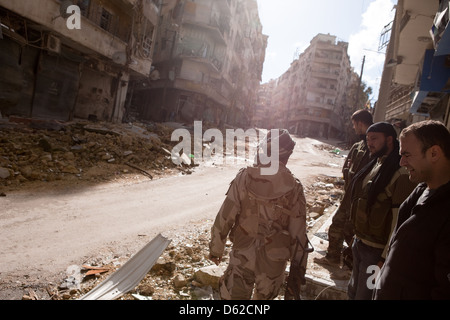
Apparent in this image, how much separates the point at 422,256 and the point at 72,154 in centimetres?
964

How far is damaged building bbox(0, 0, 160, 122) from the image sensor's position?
981cm

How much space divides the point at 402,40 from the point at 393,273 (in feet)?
35.5

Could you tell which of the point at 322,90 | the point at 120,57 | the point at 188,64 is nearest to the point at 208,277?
the point at 120,57

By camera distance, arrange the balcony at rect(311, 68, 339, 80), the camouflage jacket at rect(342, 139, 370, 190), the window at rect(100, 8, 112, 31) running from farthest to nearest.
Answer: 1. the balcony at rect(311, 68, 339, 80)
2. the window at rect(100, 8, 112, 31)
3. the camouflage jacket at rect(342, 139, 370, 190)

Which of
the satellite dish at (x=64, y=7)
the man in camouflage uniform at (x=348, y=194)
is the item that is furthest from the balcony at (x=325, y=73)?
the man in camouflage uniform at (x=348, y=194)

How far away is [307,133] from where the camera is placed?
54.5 meters

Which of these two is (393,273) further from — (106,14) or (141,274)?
(106,14)

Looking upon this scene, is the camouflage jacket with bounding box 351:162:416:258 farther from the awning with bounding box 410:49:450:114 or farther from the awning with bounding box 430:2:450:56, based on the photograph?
the awning with bounding box 410:49:450:114

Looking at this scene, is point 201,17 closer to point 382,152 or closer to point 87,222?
point 87,222

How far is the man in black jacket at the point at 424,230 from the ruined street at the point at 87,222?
8.39 feet

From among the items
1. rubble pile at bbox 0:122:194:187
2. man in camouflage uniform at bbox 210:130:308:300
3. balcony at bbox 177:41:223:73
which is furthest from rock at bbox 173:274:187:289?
balcony at bbox 177:41:223:73

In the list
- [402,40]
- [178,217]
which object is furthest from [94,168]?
[402,40]

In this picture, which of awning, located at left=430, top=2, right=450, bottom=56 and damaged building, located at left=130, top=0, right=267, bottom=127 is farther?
damaged building, located at left=130, top=0, right=267, bottom=127

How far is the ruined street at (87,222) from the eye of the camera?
3.48 m
